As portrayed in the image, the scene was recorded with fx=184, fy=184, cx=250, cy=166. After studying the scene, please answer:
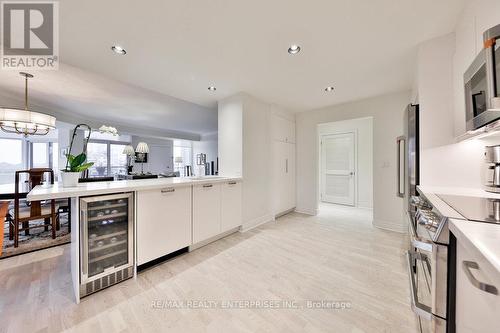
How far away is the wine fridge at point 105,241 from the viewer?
1511 millimetres

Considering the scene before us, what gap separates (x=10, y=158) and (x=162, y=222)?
8.42 m

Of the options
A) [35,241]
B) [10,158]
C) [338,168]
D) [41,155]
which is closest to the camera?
[35,241]

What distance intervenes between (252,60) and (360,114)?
Result: 239 centimetres

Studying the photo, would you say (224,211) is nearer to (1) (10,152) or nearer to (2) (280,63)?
(2) (280,63)

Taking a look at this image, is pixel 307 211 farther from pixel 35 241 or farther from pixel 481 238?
pixel 35 241

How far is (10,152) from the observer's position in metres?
6.21

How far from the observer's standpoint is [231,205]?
2857 millimetres

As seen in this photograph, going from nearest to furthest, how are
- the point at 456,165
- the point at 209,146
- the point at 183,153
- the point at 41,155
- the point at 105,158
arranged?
the point at 456,165, the point at 41,155, the point at 105,158, the point at 209,146, the point at 183,153

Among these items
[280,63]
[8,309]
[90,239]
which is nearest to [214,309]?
[90,239]

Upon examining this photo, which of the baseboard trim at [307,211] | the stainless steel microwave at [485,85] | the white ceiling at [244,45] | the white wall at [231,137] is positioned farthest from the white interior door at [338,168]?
the stainless steel microwave at [485,85]

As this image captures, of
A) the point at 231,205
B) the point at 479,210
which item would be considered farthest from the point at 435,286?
the point at 231,205

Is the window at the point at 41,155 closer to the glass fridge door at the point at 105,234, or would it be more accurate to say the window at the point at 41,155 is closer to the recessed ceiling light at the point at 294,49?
the glass fridge door at the point at 105,234

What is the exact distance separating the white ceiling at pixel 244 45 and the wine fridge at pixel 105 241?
1.49m

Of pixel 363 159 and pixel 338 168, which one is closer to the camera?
pixel 363 159
